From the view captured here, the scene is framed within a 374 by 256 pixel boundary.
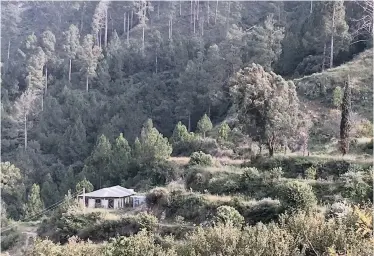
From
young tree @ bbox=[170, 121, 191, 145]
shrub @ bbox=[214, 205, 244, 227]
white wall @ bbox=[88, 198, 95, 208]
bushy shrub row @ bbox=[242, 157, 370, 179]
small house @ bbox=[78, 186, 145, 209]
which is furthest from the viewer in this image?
young tree @ bbox=[170, 121, 191, 145]

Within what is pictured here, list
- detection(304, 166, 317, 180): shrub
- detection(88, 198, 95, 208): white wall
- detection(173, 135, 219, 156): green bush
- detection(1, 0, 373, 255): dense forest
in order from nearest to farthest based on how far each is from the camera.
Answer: detection(304, 166, 317, 180): shrub → detection(88, 198, 95, 208): white wall → detection(1, 0, 373, 255): dense forest → detection(173, 135, 219, 156): green bush

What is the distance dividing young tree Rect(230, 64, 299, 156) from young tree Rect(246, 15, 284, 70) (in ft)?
49.5

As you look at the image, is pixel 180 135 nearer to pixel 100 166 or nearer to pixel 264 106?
pixel 100 166

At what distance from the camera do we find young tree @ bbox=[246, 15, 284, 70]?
37.4 m

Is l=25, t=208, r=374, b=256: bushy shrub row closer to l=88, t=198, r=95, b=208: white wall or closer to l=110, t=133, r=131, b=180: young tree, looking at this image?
l=88, t=198, r=95, b=208: white wall

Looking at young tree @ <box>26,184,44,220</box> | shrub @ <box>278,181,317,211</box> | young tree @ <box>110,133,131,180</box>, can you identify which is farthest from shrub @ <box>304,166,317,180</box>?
young tree @ <box>26,184,44,220</box>

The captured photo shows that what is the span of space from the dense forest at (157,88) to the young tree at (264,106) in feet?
0.19

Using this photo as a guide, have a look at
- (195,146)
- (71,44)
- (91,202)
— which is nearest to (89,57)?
(71,44)

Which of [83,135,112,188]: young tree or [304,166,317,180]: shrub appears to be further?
[83,135,112,188]: young tree

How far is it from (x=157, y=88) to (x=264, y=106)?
2473 centimetres

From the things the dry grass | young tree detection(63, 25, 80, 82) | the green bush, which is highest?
young tree detection(63, 25, 80, 82)

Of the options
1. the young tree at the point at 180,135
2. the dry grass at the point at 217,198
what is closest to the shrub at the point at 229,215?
the dry grass at the point at 217,198

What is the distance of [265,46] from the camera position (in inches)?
1492

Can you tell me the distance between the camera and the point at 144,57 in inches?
2004
